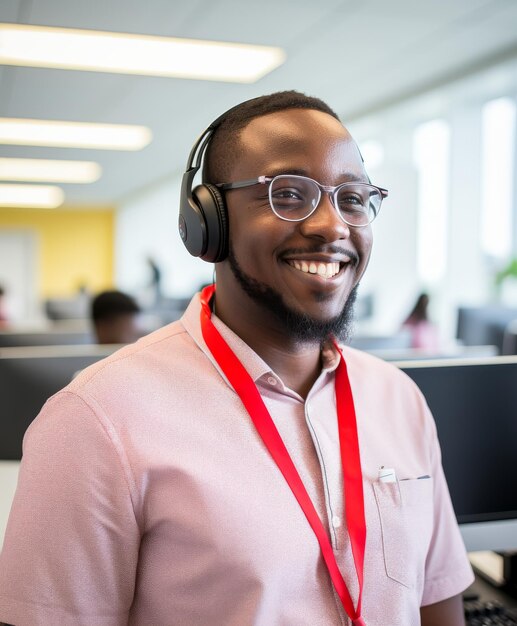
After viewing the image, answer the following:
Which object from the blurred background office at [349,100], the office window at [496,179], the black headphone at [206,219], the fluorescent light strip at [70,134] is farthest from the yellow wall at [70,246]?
the black headphone at [206,219]

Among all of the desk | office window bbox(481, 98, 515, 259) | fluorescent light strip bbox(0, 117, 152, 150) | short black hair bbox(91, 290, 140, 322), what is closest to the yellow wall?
fluorescent light strip bbox(0, 117, 152, 150)

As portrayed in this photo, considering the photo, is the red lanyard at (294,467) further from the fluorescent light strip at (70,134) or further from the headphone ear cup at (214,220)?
the fluorescent light strip at (70,134)

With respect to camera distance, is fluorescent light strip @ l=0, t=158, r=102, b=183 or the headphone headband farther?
fluorescent light strip @ l=0, t=158, r=102, b=183

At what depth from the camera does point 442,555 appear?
1.04m

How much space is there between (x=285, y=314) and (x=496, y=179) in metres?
4.83

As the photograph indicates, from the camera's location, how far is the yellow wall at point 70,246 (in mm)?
13547

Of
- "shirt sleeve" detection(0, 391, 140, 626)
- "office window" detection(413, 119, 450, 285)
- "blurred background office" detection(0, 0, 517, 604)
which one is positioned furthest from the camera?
"office window" detection(413, 119, 450, 285)

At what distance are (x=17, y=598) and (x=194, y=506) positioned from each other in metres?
0.21

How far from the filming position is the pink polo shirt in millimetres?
762

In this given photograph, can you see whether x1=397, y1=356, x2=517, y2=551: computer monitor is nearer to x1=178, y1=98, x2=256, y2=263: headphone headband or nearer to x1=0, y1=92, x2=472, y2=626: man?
x1=0, y1=92, x2=472, y2=626: man

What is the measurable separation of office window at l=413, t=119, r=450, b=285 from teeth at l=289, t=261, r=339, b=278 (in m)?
4.87

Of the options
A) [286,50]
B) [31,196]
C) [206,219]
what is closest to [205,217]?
[206,219]

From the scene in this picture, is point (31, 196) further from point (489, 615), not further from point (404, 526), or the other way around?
point (404, 526)

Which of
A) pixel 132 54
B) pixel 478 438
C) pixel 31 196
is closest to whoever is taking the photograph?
pixel 478 438
